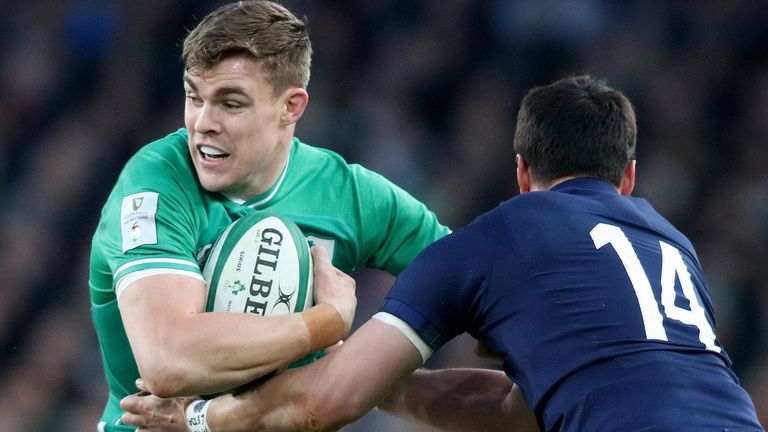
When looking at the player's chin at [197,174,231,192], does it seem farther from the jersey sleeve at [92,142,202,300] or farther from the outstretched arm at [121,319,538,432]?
the outstretched arm at [121,319,538,432]

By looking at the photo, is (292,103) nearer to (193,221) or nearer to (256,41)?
(256,41)

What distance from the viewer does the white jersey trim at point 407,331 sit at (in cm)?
323

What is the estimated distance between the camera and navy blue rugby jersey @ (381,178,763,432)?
301cm

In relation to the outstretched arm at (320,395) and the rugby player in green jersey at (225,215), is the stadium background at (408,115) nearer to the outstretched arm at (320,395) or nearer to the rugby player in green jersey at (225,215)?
the rugby player in green jersey at (225,215)

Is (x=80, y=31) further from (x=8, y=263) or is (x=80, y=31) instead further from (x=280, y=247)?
(x=280, y=247)

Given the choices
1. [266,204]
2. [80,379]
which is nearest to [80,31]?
[80,379]

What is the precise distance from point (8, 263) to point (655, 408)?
16.9 ft

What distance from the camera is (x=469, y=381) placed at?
4.27 metres

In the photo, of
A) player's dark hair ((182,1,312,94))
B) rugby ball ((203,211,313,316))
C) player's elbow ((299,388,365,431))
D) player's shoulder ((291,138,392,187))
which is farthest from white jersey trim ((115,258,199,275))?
player's shoulder ((291,138,392,187))

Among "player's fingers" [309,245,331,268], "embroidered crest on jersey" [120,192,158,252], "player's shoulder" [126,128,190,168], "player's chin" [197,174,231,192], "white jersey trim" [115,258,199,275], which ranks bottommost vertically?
"player's fingers" [309,245,331,268]

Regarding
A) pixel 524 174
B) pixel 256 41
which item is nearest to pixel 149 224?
pixel 256 41

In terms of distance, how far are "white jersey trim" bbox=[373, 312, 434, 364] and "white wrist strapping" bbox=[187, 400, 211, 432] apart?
2.31ft

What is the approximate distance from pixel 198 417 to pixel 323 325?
21.2 inches

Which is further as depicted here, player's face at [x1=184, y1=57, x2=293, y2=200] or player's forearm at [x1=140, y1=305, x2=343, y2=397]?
player's face at [x1=184, y1=57, x2=293, y2=200]
